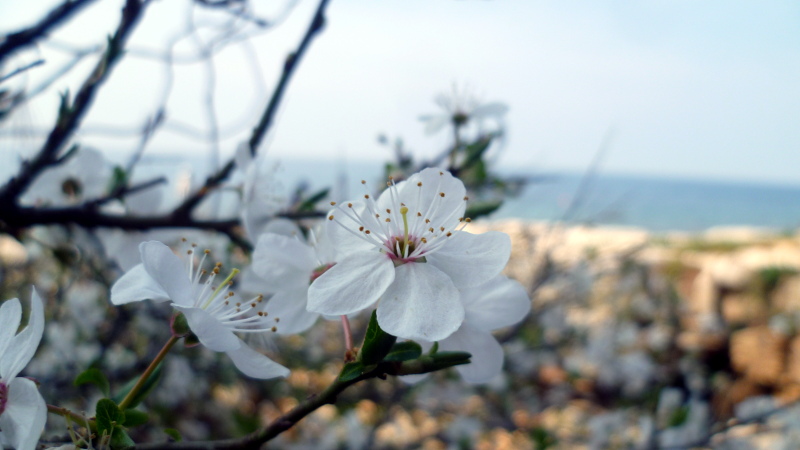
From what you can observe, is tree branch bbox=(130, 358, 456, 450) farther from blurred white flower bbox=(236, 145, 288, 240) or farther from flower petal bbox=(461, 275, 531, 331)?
blurred white flower bbox=(236, 145, 288, 240)

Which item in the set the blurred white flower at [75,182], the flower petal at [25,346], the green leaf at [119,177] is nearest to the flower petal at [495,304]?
the flower petal at [25,346]

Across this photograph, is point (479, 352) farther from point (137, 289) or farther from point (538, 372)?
point (538, 372)

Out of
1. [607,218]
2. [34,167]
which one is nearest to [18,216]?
[34,167]

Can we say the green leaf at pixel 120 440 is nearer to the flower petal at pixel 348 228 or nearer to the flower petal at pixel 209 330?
the flower petal at pixel 209 330

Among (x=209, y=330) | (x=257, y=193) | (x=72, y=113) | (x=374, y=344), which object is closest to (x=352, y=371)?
(x=374, y=344)

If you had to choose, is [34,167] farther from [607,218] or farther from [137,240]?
[607,218]

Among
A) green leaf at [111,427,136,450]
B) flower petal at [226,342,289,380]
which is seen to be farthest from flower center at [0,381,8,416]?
→ flower petal at [226,342,289,380]
